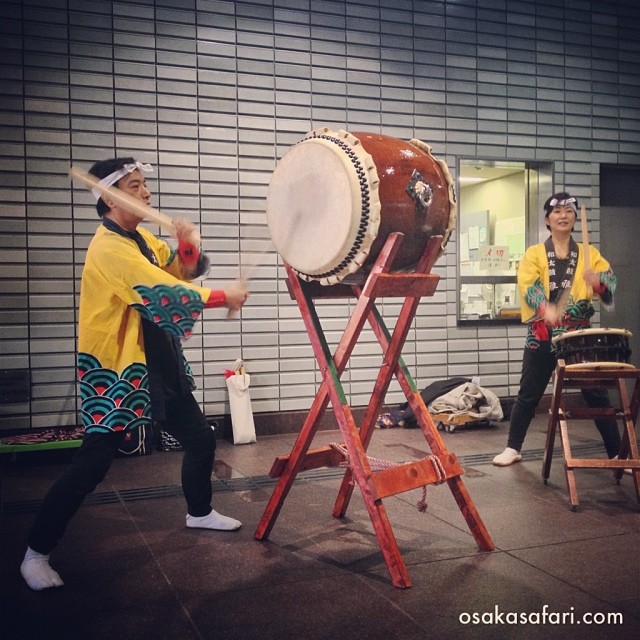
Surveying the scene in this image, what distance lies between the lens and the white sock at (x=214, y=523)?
3537mm

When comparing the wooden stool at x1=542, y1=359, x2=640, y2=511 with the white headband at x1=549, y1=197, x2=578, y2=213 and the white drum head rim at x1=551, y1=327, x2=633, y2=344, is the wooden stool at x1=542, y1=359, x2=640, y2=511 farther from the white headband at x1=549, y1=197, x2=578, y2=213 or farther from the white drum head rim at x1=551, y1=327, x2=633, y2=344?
the white headband at x1=549, y1=197, x2=578, y2=213

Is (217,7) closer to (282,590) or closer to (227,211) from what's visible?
(227,211)

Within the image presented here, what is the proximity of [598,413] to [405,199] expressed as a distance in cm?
214

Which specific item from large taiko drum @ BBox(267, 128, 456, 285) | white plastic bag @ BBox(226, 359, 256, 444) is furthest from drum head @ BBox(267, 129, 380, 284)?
white plastic bag @ BBox(226, 359, 256, 444)

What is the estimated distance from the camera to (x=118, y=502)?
4.12 m

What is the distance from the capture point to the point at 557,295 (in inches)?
185

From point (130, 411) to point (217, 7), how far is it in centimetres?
414

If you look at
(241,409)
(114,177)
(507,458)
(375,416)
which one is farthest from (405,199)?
(241,409)

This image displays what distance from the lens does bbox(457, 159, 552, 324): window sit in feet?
22.8

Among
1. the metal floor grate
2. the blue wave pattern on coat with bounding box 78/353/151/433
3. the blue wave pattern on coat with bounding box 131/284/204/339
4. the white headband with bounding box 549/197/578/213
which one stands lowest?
the metal floor grate

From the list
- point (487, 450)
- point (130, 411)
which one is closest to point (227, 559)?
point (130, 411)

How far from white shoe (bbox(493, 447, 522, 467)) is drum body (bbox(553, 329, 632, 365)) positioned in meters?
1.02

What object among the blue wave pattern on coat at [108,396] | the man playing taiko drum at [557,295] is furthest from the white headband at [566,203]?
the blue wave pattern on coat at [108,396]

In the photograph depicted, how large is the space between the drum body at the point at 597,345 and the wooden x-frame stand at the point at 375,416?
1.36 metres
